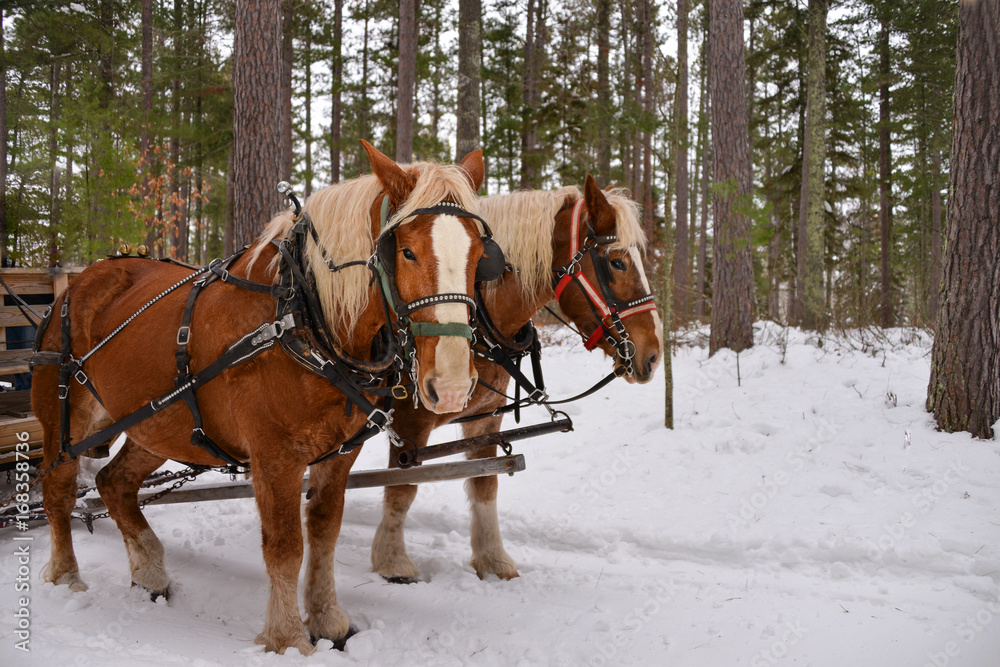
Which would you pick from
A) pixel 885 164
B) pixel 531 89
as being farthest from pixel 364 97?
pixel 885 164

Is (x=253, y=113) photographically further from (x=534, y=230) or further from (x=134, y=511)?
(x=134, y=511)

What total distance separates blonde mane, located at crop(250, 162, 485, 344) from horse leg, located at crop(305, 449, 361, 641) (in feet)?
2.52

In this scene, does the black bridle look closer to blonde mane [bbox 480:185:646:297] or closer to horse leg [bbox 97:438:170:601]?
blonde mane [bbox 480:185:646:297]

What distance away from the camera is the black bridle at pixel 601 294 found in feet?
10.1

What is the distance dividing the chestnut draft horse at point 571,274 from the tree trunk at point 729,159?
14.3ft

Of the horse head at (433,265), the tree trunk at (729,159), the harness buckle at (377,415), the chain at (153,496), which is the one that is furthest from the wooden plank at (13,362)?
the tree trunk at (729,159)

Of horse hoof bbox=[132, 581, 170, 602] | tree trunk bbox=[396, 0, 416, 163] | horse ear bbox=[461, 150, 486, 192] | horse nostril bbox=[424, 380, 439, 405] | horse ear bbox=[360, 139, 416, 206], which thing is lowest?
horse hoof bbox=[132, 581, 170, 602]

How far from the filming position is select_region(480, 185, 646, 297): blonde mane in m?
3.19

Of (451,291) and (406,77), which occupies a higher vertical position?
(406,77)

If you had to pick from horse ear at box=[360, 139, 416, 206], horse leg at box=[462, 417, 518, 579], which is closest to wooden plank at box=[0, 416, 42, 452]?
horse leg at box=[462, 417, 518, 579]

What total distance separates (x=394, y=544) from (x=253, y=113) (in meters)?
3.88

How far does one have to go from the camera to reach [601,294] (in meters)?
3.13

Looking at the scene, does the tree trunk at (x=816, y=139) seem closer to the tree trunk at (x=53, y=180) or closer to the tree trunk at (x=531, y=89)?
the tree trunk at (x=531, y=89)

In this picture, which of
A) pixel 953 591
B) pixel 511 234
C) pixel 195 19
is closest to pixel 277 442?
pixel 511 234
